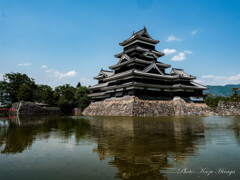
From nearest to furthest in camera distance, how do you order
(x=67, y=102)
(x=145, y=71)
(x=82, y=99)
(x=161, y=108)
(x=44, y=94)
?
(x=161, y=108) → (x=145, y=71) → (x=82, y=99) → (x=67, y=102) → (x=44, y=94)

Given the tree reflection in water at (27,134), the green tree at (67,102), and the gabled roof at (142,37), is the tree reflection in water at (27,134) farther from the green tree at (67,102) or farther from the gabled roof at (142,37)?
the green tree at (67,102)

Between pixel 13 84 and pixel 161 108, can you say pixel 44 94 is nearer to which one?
pixel 13 84

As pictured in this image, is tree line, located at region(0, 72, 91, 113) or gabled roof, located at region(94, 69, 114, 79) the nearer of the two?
gabled roof, located at region(94, 69, 114, 79)

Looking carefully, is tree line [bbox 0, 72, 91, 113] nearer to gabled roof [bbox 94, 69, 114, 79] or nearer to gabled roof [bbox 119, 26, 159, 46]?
gabled roof [bbox 94, 69, 114, 79]

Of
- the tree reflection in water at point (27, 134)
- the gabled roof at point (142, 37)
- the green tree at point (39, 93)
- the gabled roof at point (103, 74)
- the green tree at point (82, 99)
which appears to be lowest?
the tree reflection in water at point (27, 134)

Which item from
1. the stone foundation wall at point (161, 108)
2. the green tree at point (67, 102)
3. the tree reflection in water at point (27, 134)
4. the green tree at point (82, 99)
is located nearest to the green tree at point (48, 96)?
the green tree at point (67, 102)

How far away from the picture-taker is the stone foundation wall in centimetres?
2547

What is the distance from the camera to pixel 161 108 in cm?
2716

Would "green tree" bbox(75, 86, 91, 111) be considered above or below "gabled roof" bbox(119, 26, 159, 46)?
below

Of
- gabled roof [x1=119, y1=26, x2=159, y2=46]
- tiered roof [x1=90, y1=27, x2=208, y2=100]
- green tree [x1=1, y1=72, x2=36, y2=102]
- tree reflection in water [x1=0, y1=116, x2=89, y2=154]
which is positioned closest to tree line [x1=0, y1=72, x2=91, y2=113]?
green tree [x1=1, y1=72, x2=36, y2=102]

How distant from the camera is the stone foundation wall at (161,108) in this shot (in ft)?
83.6

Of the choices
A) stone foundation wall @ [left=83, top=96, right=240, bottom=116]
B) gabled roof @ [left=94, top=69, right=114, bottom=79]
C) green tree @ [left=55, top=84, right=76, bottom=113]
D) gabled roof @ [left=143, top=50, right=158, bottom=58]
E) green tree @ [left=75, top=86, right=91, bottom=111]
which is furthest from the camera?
green tree @ [left=55, top=84, right=76, bottom=113]

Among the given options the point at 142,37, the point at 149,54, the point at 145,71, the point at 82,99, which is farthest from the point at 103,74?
the point at 145,71

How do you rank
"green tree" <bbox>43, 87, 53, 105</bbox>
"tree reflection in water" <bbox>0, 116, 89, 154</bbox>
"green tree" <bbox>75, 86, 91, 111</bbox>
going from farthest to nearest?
"green tree" <bbox>43, 87, 53, 105</bbox>, "green tree" <bbox>75, 86, 91, 111</bbox>, "tree reflection in water" <bbox>0, 116, 89, 154</bbox>
